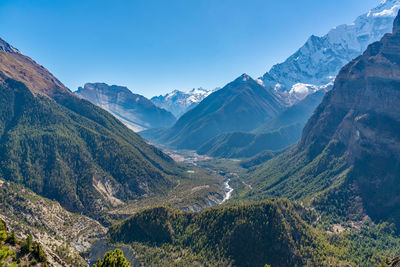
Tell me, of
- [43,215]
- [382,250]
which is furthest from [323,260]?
[43,215]

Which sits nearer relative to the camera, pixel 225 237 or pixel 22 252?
pixel 22 252

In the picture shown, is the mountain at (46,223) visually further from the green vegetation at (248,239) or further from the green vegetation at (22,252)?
the green vegetation at (22,252)

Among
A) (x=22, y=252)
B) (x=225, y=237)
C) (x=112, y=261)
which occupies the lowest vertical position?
(x=225, y=237)

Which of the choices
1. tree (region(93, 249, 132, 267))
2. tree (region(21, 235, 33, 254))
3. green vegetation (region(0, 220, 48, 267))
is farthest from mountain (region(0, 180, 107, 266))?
tree (region(93, 249, 132, 267))

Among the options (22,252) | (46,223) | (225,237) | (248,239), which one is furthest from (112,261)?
(46,223)

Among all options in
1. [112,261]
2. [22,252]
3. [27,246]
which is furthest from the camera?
[27,246]

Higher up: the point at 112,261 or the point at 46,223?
the point at 112,261

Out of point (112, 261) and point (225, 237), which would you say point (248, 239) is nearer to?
point (225, 237)

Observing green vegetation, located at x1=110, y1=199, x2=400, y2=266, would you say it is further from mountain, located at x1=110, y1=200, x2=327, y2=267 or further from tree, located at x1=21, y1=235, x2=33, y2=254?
tree, located at x1=21, y1=235, x2=33, y2=254

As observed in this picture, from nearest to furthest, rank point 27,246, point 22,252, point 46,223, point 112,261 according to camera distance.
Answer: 1. point 112,261
2. point 22,252
3. point 27,246
4. point 46,223
